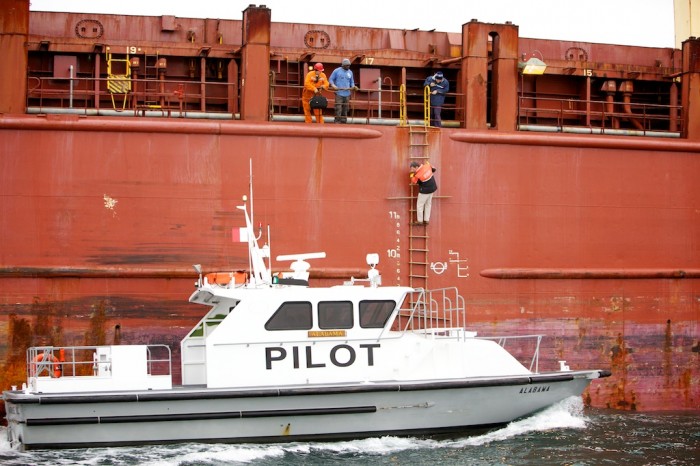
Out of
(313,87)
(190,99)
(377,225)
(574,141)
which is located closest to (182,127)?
(313,87)

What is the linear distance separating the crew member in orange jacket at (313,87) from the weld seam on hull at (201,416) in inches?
178

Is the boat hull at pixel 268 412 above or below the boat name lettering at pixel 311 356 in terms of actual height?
below

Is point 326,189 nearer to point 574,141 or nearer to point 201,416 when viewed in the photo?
point 574,141

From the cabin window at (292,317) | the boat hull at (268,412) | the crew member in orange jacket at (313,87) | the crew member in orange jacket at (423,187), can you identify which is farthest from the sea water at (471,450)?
the crew member in orange jacket at (313,87)

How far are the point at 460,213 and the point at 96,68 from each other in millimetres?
5601

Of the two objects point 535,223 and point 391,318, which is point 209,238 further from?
point 535,223

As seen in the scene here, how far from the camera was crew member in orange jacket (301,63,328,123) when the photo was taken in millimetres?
14422

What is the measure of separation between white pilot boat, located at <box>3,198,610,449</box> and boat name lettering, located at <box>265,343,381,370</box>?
1 centimetres

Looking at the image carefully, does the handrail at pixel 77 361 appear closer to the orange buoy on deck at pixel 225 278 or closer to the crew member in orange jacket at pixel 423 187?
the orange buoy on deck at pixel 225 278

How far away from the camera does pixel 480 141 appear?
573 inches

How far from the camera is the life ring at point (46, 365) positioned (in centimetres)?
1131

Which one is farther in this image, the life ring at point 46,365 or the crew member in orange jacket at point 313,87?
the crew member in orange jacket at point 313,87

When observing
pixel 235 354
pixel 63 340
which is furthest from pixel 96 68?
pixel 235 354

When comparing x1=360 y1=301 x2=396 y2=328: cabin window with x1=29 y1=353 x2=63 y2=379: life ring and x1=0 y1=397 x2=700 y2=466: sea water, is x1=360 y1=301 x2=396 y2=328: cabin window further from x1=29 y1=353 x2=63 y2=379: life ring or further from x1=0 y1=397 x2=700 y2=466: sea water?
x1=29 y1=353 x2=63 y2=379: life ring
